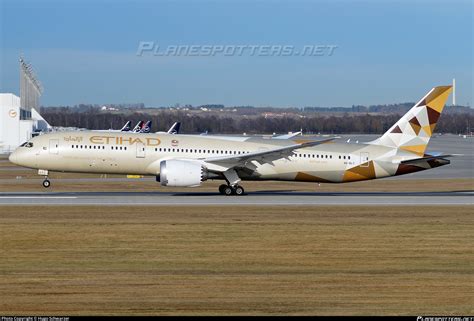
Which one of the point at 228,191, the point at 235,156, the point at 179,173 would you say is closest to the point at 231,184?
the point at 228,191

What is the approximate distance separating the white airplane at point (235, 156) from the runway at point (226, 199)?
3.67ft

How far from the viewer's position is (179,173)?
43.0 metres

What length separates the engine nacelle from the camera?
42969 mm

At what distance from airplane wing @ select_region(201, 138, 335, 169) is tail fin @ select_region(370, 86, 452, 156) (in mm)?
4584

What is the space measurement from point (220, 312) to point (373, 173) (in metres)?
29.3

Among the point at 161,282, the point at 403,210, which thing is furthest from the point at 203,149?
the point at 161,282

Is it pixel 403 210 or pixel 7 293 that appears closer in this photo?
pixel 7 293

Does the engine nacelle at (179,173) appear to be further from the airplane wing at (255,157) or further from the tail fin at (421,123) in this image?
the tail fin at (421,123)

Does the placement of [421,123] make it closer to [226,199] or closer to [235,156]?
[235,156]

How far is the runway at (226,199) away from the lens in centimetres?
4069

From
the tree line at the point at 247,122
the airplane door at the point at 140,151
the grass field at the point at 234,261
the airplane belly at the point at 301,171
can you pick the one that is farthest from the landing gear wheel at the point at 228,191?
the tree line at the point at 247,122

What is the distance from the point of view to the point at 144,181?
2522 inches

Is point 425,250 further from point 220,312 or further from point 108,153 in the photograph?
point 108,153

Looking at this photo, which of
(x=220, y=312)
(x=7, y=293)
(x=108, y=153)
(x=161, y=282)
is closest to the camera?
(x=220, y=312)
